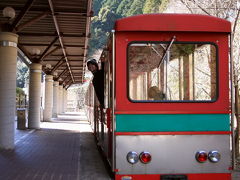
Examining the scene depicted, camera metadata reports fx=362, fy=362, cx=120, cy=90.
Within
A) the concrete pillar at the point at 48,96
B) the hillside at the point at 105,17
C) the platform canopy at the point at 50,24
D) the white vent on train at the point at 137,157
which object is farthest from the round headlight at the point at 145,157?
the hillside at the point at 105,17

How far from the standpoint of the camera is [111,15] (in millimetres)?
57219

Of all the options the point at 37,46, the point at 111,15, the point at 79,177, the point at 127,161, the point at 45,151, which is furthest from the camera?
the point at 111,15

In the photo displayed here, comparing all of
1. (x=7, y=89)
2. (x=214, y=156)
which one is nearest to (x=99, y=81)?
(x=214, y=156)

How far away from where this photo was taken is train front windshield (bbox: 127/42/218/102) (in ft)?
17.9

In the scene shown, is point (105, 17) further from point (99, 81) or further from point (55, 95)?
point (99, 81)

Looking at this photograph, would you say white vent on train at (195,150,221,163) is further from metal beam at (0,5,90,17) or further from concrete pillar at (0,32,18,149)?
metal beam at (0,5,90,17)

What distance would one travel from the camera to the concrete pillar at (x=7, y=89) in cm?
1059

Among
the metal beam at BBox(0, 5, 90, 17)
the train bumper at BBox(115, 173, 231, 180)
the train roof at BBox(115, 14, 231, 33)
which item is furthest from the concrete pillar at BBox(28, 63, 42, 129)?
the train bumper at BBox(115, 173, 231, 180)

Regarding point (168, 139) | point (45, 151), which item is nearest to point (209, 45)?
point (168, 139)

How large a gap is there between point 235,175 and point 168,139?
11.2 ft

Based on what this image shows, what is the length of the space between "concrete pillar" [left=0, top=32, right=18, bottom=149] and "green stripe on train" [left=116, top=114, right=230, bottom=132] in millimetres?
6198

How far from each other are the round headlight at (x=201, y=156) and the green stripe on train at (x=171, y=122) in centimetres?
36

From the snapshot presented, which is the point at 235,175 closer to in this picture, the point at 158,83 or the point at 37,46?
the point at 158,83

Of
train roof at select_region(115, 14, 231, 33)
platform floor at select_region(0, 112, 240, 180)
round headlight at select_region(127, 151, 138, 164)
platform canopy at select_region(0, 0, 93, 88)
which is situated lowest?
platform floor at select_region(0, 112, 240, 180)
